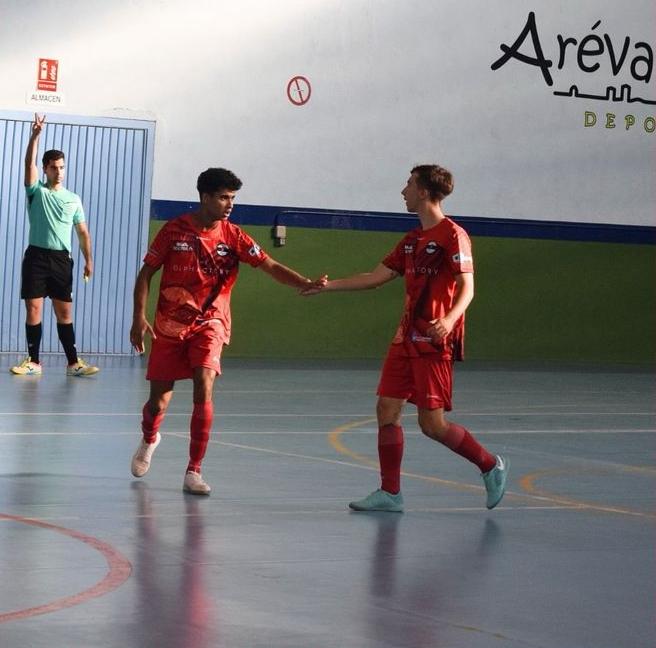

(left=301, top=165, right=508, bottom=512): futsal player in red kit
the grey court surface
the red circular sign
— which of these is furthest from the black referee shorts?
(left=301, top=165, right=508, bottom=512): futsal player in red kit

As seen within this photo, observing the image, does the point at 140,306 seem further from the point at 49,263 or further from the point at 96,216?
the point at 96,216

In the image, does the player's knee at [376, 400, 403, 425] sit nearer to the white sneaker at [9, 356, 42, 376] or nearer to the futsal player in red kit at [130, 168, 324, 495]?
the futsal player in red kit at [130, 168, 324, 495]

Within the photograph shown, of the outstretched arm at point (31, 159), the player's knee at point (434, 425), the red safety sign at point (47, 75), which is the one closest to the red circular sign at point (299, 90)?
the red safety sign at point (47, 75)

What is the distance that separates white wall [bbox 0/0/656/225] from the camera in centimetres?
Answer: 1853

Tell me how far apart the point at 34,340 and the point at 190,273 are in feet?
24.1

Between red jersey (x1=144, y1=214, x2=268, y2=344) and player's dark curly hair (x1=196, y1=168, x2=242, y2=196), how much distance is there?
0.22 meters

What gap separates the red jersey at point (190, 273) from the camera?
25.1ft

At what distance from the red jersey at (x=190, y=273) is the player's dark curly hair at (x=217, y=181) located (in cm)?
22

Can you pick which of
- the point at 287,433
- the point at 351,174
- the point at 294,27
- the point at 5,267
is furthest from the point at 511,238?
the point at 287,433

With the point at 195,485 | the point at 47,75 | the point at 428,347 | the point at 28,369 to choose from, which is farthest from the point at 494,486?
the point at 47,75

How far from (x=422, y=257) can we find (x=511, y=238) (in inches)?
561

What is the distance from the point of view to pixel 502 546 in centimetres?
610

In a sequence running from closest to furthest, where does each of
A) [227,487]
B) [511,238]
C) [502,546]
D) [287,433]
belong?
[502,546] < [227,487] < [287,433] < [511,238]

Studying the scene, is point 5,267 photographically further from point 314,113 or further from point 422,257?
point 422,257
